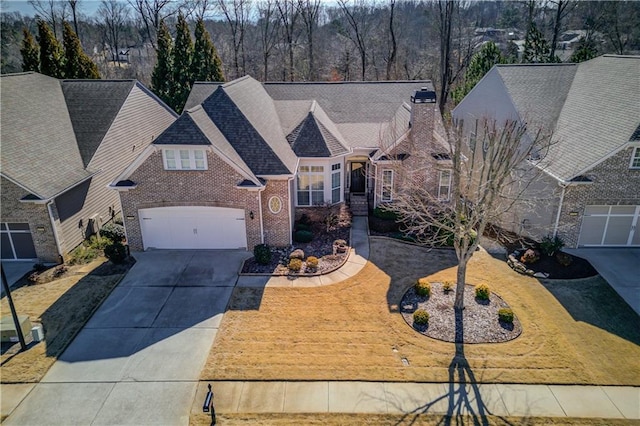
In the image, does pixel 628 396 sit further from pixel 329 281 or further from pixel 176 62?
pixel 176 62

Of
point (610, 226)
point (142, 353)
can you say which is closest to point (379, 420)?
point (142, 353)

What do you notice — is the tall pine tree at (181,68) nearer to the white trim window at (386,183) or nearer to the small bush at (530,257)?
the white trim window at (386,183)

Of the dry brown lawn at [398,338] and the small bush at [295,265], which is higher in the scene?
the small bush at [295,265]

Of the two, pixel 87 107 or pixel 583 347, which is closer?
pixel 583 347

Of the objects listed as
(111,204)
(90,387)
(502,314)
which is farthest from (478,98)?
(90,387)

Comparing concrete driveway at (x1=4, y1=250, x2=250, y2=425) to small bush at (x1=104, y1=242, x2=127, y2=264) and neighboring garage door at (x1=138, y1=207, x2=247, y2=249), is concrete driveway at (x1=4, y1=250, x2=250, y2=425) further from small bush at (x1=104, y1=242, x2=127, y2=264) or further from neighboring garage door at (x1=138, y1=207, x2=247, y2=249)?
neighboring garage door at (x1=138, y1=207, x2=247, y2=249)

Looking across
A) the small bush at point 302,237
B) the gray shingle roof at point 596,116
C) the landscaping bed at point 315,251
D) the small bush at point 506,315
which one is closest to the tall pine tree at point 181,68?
the landscaping bed at point 315,251

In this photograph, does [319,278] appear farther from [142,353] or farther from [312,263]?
[142,353]
